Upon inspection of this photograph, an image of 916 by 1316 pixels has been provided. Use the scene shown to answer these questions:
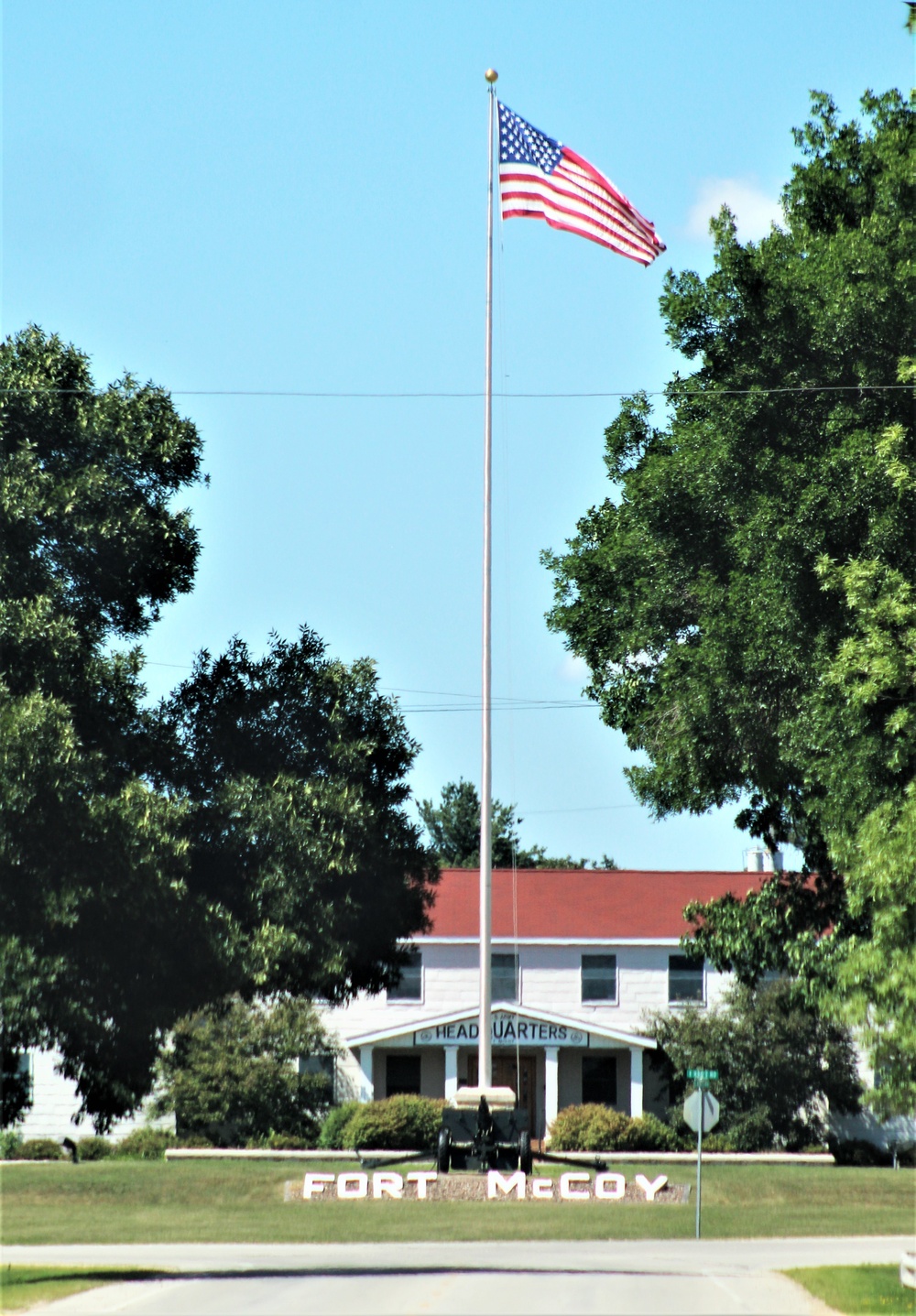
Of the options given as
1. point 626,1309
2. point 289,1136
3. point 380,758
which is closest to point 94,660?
point 380,758

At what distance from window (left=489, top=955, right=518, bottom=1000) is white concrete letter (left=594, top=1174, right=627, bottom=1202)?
15390mm

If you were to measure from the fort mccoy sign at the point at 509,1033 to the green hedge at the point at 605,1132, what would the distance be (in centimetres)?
343

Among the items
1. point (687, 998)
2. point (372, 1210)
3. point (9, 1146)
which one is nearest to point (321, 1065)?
point (9, 1146)

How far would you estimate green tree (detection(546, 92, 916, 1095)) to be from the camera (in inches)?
805

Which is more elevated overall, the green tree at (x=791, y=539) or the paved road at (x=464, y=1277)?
the green tree at (x=791, y=539)

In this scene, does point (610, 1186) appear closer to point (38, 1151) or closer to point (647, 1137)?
point (647, 1137)

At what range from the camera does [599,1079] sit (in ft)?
148

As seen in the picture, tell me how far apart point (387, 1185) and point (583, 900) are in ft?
64.0

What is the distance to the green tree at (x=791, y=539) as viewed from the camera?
67.1ft

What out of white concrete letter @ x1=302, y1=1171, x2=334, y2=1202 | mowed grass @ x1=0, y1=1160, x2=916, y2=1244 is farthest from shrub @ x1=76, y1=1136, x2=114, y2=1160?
white concrete letter @ x1=302, y1=1171, x2=334, y2=1202

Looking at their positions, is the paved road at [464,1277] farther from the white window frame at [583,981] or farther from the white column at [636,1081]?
the white window frame at [583,981]

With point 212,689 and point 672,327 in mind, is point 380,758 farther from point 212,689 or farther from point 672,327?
point 672,327

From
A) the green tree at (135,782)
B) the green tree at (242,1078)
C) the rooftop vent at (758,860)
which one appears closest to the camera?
the green tree at (135,782)

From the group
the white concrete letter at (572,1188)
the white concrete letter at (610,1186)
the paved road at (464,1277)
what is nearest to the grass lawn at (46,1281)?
the paved road at (464,1277)
